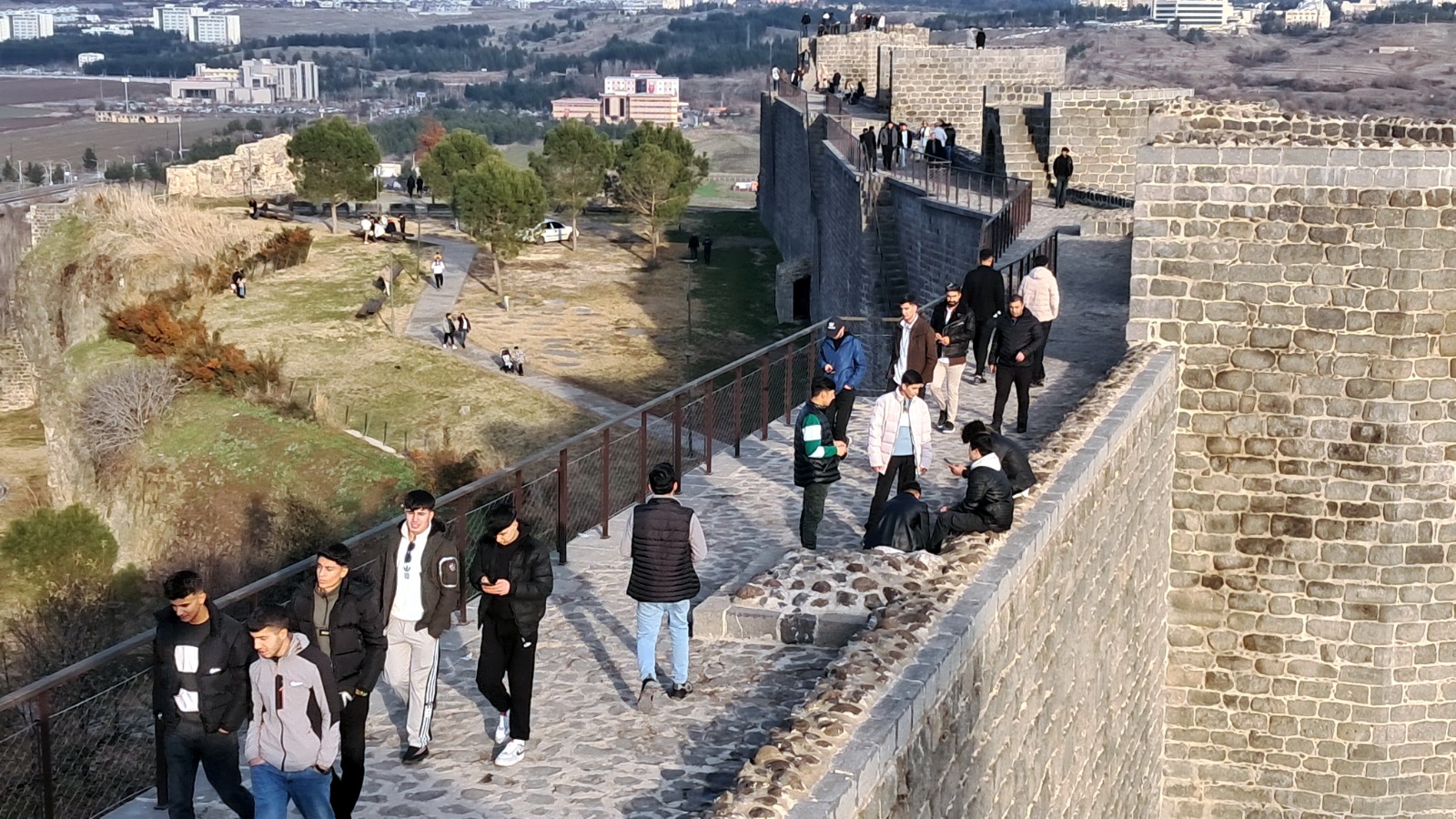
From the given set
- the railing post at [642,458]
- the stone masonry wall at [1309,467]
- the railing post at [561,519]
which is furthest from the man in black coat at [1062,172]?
the railing post at [561,519]

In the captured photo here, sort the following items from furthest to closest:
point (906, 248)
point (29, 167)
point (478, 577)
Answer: point (29, 167)
point (906, 248)
point (478, 577)

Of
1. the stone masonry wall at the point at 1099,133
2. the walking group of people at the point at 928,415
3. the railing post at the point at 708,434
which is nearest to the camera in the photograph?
the walking group of people at the point at 928,415

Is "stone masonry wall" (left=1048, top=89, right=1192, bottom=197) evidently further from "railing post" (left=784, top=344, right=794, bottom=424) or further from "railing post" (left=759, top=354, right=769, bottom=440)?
"railing post" (left=759, top=354, right=769, bottom=440)

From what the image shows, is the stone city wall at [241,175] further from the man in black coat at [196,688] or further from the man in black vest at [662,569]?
the man in black coat at [196,688]

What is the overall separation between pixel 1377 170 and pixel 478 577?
7.30m

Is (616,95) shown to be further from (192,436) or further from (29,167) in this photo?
(192,436)

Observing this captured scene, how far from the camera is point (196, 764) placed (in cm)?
638

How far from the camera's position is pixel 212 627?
20.5 feet

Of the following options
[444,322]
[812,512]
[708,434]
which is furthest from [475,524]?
[444,322]

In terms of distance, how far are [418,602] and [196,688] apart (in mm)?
1008

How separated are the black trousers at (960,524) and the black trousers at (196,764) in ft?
11.8

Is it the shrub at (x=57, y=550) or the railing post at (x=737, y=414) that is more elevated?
the railing post at (x=737, y=414)

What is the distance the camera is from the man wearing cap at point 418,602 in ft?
22.6

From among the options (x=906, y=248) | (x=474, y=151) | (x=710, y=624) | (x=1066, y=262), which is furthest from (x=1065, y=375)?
(x=474, y=151)
